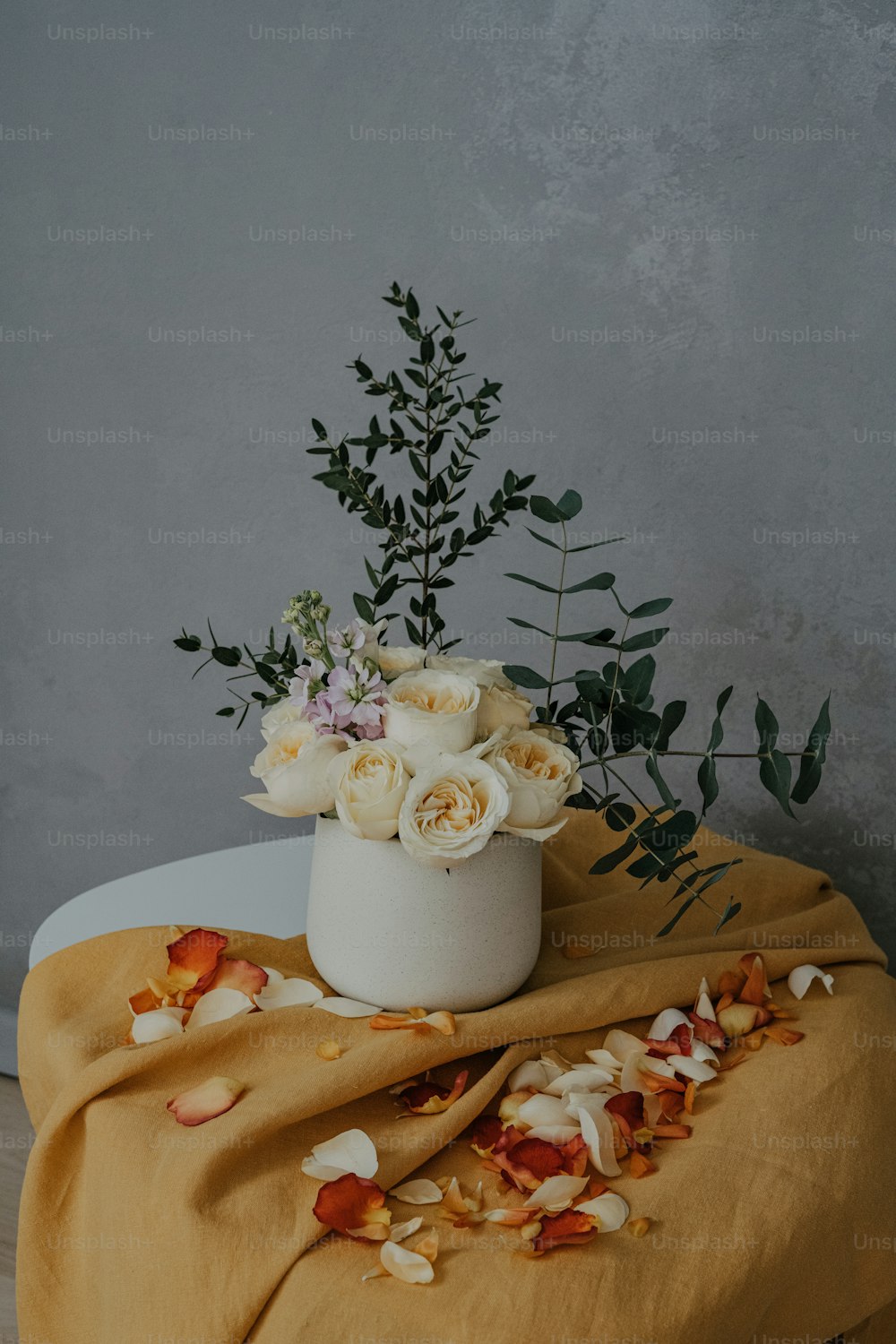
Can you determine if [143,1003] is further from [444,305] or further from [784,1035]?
[444,305]

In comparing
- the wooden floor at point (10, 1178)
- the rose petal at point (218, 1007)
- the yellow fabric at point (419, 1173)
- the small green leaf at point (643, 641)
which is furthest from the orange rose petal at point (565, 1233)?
the wooden floor at point (10, 1178)

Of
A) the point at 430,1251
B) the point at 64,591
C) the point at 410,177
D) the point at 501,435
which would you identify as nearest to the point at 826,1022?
the point at 430,1251

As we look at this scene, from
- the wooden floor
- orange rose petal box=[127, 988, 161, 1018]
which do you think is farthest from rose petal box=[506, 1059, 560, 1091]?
the wooden floor

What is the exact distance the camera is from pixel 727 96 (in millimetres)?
1430

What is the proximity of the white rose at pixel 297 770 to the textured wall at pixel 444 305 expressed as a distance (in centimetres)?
46

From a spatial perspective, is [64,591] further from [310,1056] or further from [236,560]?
[310,1056]

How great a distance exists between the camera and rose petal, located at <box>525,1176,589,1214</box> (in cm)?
74

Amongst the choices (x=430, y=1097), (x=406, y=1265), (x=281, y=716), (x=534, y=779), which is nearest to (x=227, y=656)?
(x=281, y=716)

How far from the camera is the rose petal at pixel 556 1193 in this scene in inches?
29.1

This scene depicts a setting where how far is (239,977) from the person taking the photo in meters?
0.98

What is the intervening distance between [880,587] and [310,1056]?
990 mm

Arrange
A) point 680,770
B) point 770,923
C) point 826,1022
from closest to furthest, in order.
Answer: point 826,1022 → point 770,923 → point 680,770

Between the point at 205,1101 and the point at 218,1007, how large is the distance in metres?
0.14

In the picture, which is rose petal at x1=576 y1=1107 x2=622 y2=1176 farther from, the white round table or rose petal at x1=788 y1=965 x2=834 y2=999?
the white round table
